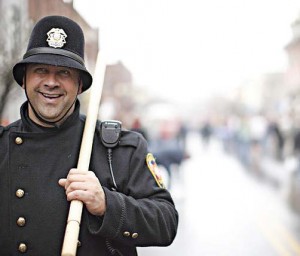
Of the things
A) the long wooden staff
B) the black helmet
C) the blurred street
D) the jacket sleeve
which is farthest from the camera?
the blurred street

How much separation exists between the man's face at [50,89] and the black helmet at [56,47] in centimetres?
4

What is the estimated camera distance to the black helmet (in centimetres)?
221

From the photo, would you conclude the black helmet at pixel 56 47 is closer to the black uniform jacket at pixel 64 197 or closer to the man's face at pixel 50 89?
the man's face at pixel 50 89

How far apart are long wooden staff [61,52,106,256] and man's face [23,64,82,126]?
0.36ft

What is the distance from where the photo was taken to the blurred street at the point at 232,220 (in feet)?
21.4

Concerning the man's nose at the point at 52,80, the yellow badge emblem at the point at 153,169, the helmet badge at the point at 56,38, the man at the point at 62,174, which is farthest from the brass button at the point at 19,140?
the yellow badge emblem at the point at 153,169

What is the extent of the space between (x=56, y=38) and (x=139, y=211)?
30.7 inches

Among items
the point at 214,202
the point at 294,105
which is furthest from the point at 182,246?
the point at 294,105

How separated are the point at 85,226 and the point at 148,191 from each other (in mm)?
289

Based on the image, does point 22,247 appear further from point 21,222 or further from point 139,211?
point 139,211

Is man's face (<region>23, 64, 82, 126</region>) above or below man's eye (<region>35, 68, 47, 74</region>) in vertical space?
below

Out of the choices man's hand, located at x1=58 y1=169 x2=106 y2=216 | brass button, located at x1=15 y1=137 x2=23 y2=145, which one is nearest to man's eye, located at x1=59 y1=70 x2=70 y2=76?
brass button, located at x1=15 y1=137 x2=23 y2=145

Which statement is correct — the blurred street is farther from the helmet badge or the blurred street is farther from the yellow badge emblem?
the helmet badge

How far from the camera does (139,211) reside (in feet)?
7.05
